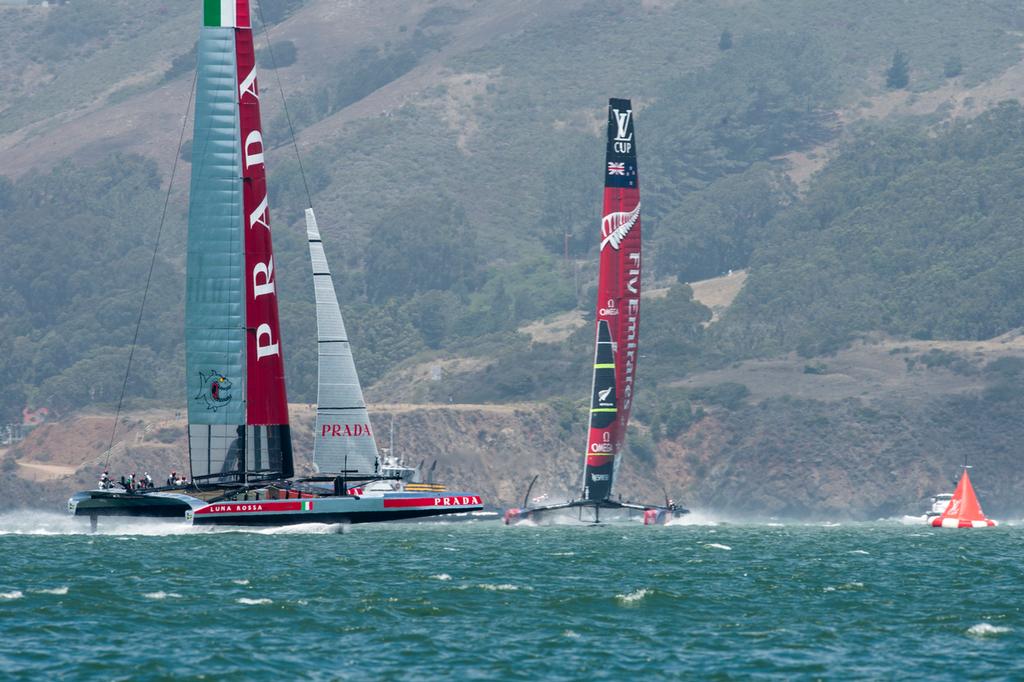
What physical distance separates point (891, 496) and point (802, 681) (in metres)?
124

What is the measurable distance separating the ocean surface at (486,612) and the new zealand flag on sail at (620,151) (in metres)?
33.3

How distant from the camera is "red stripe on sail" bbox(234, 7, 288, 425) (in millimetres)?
68688

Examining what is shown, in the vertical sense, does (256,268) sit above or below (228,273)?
above

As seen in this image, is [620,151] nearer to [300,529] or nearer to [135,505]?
[300,529]

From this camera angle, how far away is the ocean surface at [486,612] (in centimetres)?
3703

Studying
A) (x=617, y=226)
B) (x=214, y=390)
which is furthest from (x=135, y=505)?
(x=617, y=226)

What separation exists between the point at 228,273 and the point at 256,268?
3.48 feet

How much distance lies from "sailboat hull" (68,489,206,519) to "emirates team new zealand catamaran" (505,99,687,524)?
31.3 meters

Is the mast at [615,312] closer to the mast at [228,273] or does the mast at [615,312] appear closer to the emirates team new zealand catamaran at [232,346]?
the emirates team new zealand catamaran at [232,346]

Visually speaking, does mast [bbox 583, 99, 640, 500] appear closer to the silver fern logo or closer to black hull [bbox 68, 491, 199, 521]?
the silver fern logo

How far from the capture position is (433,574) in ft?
181

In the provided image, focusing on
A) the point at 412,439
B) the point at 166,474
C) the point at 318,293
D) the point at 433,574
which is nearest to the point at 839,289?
the point at 412,439

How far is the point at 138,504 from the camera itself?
6775 cm

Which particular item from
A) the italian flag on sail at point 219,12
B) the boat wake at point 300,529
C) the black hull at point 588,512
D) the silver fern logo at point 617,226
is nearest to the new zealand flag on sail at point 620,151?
the silver fern logo at point 617,226
